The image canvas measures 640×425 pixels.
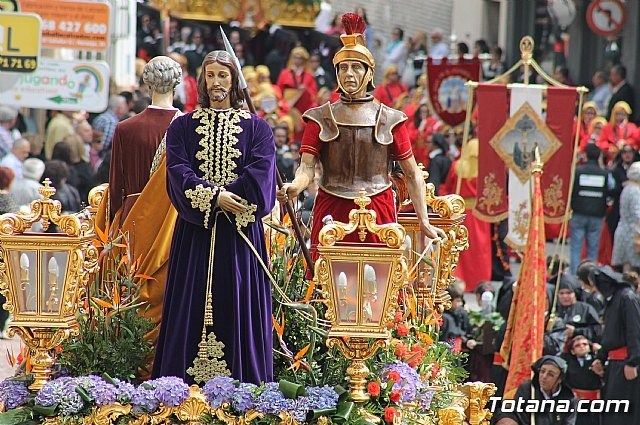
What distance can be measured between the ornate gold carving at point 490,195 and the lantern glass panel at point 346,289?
689cm

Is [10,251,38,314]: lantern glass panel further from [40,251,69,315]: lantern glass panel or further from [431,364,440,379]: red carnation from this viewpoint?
[431,364,440,379]: red carnation

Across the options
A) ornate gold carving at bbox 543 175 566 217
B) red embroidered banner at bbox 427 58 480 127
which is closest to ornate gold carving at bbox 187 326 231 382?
ornate gold carving at bbox 543 175 566 217

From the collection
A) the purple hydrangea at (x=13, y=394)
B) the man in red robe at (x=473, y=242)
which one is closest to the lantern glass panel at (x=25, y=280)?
the purple hydrangea at (x=13, y=394)

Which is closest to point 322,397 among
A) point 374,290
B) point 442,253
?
point 374,290

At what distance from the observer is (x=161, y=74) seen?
10477mm

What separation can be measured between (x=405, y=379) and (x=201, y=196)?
1514 mm

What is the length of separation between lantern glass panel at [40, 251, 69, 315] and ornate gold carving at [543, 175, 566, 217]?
7.19 meters

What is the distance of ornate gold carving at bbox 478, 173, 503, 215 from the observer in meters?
16.2

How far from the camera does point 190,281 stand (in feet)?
31.3

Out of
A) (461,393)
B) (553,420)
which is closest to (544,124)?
(553,420)

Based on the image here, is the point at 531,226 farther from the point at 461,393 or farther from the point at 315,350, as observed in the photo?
the point at 315,350

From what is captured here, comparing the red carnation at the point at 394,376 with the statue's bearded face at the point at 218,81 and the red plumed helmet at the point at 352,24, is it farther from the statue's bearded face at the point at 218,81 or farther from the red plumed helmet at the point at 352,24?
the red plumed helmet at the point at 352,24

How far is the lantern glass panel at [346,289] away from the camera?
934 centimetres

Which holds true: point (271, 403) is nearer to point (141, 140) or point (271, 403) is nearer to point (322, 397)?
point (322, 397)
